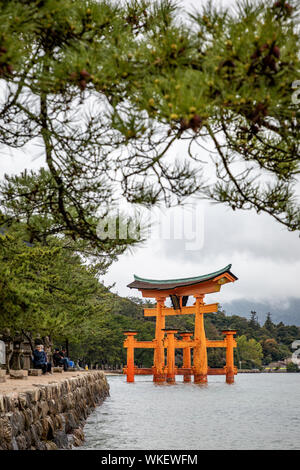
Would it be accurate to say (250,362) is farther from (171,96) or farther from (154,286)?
(171,96)

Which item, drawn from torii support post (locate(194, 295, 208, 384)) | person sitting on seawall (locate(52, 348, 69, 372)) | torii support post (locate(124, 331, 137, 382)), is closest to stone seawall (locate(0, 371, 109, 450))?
person sitting on seawall (locate(52, 348, 69, 372))

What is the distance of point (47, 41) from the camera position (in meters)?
3.61

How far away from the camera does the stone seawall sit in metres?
5.21

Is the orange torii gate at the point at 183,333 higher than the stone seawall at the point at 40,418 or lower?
higher

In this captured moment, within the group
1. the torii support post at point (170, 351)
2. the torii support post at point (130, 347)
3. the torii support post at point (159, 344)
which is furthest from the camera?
the torii support post at point (130, 347)

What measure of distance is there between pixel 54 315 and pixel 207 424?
14.7 feet

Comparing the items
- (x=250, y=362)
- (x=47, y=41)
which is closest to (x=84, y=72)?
(x=47, y=41)

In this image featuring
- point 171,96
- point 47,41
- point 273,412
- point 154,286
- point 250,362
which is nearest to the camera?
point 171,96

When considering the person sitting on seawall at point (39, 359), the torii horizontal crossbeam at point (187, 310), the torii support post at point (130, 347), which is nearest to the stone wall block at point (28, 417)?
the person sitting on seawall at point (39, 359)

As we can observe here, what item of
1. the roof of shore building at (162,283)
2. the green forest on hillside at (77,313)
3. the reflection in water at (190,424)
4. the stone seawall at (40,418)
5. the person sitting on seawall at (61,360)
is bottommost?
the reflection in water at (190,424)

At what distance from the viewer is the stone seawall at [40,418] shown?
17.1ft

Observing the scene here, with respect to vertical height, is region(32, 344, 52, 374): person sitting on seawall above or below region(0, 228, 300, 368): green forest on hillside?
below

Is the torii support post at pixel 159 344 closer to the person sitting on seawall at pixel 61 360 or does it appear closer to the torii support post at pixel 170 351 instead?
the torii support post at pixel 170 351

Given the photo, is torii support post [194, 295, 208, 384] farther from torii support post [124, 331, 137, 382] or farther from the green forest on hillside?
the green forest on hillside
